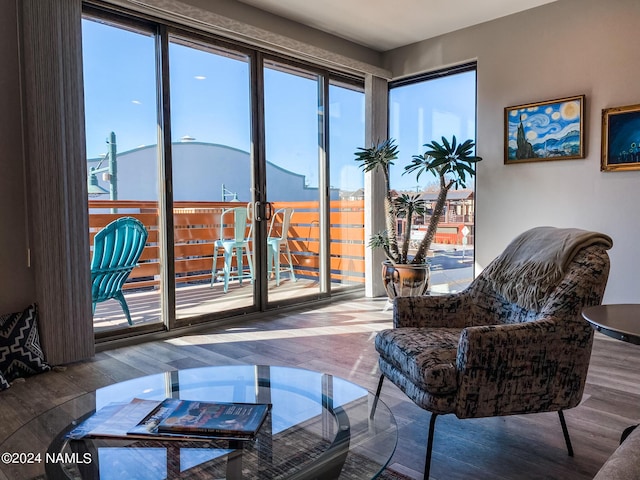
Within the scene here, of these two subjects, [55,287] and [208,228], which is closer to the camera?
[55,287]

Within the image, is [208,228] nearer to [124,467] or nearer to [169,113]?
[169,113]

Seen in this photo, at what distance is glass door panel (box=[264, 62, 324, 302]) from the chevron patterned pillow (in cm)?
211

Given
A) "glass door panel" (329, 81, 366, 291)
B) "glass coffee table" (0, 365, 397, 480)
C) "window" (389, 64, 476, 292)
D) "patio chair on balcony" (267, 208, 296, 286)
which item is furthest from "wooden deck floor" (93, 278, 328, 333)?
"glass coffee table" (0, 365, 397, 480)

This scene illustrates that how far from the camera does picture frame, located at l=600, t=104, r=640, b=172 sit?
3.60 meters

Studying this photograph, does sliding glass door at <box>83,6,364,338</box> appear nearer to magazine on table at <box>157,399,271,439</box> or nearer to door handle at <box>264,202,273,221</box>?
door handle at <box>264,202,273,221</box>

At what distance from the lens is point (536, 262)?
213 cm

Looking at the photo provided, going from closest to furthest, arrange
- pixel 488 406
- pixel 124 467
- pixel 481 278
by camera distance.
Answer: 1. pixel 124 467
2. pixel 488 406
3. pixel 481 278

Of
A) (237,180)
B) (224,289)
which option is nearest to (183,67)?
(237,180)

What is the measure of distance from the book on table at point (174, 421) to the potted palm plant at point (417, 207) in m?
2.87

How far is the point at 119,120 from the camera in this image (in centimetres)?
348

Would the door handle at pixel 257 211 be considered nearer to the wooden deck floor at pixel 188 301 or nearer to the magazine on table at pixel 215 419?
the wooden deck floor at pixel 188 301

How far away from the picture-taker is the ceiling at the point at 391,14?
3988 millimetres

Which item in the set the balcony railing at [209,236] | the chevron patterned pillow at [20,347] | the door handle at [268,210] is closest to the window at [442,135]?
the balcony railing at [209,236]

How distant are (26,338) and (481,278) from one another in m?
2.70
